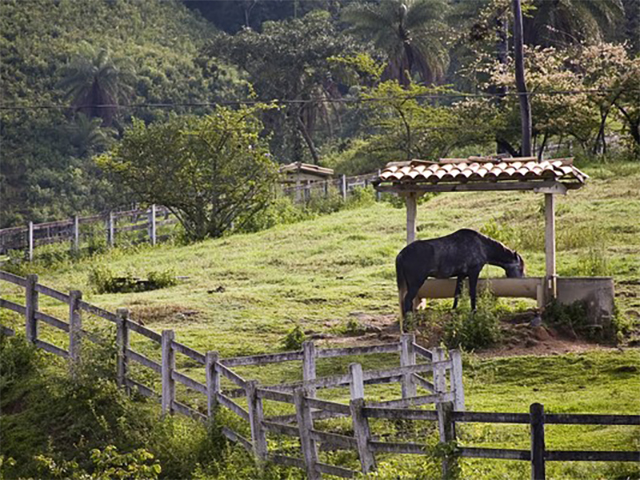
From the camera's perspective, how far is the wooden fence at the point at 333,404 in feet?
35.8

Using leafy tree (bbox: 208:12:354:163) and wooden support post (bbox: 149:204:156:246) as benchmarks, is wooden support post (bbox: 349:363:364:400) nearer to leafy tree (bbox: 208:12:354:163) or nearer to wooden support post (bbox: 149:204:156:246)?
wooden support post (bbox: 149:204:156:246)

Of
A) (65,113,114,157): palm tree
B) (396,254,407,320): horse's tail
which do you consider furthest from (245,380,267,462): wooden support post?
(65,113,114,157): palm tree

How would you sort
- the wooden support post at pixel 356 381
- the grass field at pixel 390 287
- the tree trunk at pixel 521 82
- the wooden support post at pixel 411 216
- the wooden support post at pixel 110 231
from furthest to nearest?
the tree trunk at pixel 521 82 < the wooden support post at pixel 110 231 < the wooden support post at pixel 411 216 < the grass field at pixel 390 287 < the wooden support post at pixel 356 381

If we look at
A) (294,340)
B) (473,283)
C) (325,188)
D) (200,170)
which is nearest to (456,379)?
(294,340)

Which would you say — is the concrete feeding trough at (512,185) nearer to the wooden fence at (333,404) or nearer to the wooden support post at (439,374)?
the wooden fence at (333,404)

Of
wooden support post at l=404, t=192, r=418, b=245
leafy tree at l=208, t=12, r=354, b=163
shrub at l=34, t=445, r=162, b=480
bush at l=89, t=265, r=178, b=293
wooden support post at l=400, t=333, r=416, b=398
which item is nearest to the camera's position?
shrub at l=34, t=445, r=162, b=480

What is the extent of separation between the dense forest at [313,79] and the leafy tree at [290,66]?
87 millimetres

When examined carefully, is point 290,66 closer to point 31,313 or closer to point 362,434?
point 31,313

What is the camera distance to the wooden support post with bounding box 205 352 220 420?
14.9 metres

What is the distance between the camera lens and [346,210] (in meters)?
38.1

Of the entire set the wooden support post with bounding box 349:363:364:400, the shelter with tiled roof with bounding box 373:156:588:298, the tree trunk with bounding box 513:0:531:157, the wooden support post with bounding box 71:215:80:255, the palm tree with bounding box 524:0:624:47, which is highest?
the palm tree with bounding box 524:0:624:47

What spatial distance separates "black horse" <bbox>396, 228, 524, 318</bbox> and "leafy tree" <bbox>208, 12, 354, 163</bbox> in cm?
4349

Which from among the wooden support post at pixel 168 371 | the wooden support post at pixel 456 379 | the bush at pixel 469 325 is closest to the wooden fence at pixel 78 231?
the bush at pixel 469 325

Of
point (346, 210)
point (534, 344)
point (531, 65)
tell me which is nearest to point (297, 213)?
point (346, 210)
